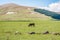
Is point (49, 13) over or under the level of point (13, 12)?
under

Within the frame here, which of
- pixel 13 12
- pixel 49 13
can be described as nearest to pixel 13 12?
pixel 13 12

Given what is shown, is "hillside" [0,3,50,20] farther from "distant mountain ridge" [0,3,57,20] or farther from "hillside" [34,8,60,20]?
"hillside" [34,8,60,20]

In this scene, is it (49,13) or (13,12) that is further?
(49,13)

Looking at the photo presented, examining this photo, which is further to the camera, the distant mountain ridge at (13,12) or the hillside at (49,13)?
the hillside at (49,13)

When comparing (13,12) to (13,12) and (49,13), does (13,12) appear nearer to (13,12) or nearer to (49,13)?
(13,12)

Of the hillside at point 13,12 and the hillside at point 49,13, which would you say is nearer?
the hillside at point 13,12

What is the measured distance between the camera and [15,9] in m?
8.29

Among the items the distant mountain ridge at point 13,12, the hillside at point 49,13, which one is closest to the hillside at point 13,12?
the distant mountain ridge at point 13,12

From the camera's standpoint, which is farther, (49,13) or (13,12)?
(49,13)

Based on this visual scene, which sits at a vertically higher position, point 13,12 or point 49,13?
point 13,12

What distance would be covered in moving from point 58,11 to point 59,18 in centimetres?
121

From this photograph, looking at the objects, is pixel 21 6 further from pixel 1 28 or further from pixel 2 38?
pixel 2 38

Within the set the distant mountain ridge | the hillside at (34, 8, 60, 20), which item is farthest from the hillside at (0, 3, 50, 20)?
the hillside at (34, 8, 60, 20)

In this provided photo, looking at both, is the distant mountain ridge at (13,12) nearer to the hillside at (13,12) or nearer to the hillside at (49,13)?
the hillside at (13,12)
